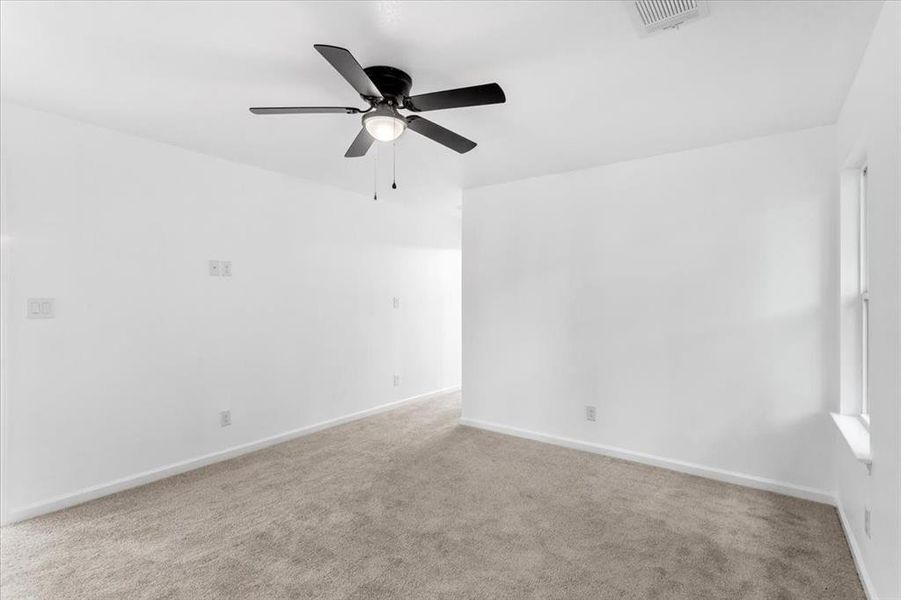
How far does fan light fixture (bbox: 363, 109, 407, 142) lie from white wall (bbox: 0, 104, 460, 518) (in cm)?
195

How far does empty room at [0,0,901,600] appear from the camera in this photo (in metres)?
1.87

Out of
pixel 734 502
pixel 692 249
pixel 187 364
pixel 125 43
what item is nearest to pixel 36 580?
pixel 187 364

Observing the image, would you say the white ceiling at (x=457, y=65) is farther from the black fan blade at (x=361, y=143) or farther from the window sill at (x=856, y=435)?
the window sill at (x=856, y=435)

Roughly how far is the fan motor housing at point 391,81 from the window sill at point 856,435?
2.64 meters

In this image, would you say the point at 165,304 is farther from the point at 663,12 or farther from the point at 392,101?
the point at 663,12

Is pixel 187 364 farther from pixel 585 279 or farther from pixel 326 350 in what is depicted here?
pixel 585 279

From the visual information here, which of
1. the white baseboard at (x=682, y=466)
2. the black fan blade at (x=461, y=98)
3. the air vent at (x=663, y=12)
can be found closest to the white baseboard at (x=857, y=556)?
the white baseboard at (x=682, y=466)

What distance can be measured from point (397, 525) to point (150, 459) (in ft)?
6.37

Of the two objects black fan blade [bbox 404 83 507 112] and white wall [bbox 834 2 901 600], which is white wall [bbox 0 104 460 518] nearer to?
black fan blade [bbox 404 83 507 112]

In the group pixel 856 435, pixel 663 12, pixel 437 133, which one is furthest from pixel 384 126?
pixel 856 435

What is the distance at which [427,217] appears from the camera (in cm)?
554

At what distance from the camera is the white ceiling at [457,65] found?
171 cm

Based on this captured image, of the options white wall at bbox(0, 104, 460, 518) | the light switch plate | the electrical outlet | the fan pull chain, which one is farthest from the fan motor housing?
the electrical outlet

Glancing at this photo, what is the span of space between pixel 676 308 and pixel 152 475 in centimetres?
402
